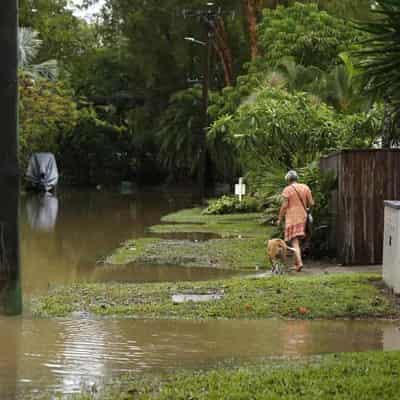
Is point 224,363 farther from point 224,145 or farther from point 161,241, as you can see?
point 224,145

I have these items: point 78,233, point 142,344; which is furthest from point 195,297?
point 78,233

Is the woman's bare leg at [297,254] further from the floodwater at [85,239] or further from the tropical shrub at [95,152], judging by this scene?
the tropical shrub at [95,152]

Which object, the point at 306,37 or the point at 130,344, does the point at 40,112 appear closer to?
the point at 306,37

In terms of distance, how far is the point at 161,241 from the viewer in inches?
819

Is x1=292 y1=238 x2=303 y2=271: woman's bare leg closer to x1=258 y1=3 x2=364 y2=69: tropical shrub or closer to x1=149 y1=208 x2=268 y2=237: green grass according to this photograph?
x1=149 y1=208 x2=268 y2=237: green grass

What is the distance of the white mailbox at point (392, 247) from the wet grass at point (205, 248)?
4325mm

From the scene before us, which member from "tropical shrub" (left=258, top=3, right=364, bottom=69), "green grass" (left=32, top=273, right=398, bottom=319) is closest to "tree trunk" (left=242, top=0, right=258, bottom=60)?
"tropical shrub" (left=258, top=3, right=364, bottom=69)

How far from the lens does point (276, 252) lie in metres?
Answer: 14.3

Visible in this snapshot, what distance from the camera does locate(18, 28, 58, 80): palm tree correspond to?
141 feet

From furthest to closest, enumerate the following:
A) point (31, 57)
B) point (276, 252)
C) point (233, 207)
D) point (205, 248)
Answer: point (31, 57)
point (233, 207)
point (205, 248)
point (276, 252)

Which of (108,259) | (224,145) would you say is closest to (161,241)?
(108,259)

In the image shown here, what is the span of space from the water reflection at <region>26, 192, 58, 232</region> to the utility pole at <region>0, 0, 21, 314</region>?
50.8 feet

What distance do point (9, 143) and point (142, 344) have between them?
2407 mm

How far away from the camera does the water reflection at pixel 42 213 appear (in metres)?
26.3
